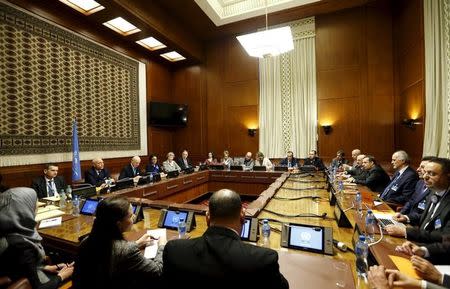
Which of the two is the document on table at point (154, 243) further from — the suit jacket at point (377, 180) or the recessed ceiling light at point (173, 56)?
the recessed ceiling light at point (173, 56)

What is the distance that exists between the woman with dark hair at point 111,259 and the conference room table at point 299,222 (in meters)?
0.57

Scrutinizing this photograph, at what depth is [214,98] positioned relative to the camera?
788 centimetres

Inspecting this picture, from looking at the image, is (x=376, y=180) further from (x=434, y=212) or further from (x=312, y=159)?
(x=312, y=159)

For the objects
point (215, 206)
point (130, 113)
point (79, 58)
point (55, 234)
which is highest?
point (79, 58)

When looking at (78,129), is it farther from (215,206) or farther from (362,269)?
(362,269)

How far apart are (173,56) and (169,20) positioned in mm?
1551

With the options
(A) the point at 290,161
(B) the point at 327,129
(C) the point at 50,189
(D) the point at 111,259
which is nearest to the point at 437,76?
(B) the point at 327,129

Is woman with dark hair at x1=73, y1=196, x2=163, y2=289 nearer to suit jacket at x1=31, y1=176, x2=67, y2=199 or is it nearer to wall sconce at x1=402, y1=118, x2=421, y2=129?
suit jacket at x1=31, y1=176, x2=67, y2=199

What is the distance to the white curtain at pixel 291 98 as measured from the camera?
6746mm

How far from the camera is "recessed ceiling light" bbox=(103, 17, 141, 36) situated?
516 cm

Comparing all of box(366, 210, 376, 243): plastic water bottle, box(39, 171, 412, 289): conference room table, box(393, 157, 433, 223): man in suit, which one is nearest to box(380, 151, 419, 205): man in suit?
box(393, 157, 433, 223): man in suit

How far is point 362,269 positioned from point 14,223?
1.97m

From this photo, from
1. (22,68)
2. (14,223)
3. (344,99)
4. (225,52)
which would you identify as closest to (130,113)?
(22,68)

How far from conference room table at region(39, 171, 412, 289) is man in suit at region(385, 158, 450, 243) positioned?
0.10m
